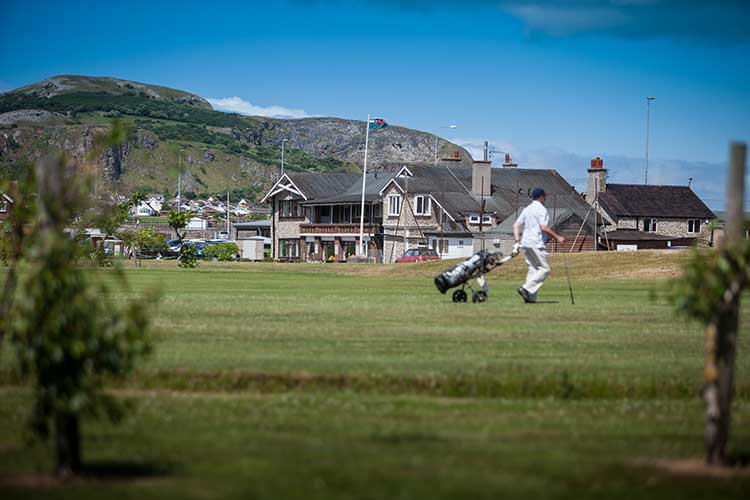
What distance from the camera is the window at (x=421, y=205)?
361 feet

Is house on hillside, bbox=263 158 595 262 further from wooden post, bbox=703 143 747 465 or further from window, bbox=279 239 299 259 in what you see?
wooden post, bbox=703 143 747 465

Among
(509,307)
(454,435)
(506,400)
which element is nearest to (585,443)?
(454,435)

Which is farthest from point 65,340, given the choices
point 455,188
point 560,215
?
point 455,188

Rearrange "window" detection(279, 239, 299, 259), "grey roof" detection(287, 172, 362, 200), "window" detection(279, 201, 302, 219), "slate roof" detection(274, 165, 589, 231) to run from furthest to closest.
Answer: "window" detection(279, 201, 302, 219)
"grey roof" detection(287, 172, 362, 200)
"window" detection(279, 239, 299, 259)
"slate roof" detection(274, 165, 589, 231)

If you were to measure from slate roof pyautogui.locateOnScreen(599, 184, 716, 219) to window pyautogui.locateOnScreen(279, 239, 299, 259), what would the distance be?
33.1m

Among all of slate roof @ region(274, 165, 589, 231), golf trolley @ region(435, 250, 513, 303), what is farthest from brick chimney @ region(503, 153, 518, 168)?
golf trolley @ region(435, 250, 513, 303)

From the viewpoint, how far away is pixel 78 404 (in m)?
8.86

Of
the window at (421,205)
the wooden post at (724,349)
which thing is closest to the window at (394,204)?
the window at (421,205)

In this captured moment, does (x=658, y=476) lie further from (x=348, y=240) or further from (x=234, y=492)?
(x=348, y=240)

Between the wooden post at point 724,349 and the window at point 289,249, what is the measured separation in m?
112

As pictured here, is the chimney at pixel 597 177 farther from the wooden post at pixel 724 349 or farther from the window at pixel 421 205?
the wooden post at pixel 724 349

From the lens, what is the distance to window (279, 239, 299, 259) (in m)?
123

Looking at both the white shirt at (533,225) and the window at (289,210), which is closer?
the white shirt at (533,225)

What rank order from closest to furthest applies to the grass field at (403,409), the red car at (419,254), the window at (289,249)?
the grass field at (403,409)
the red car at (419,254)
the window at (289,249)
